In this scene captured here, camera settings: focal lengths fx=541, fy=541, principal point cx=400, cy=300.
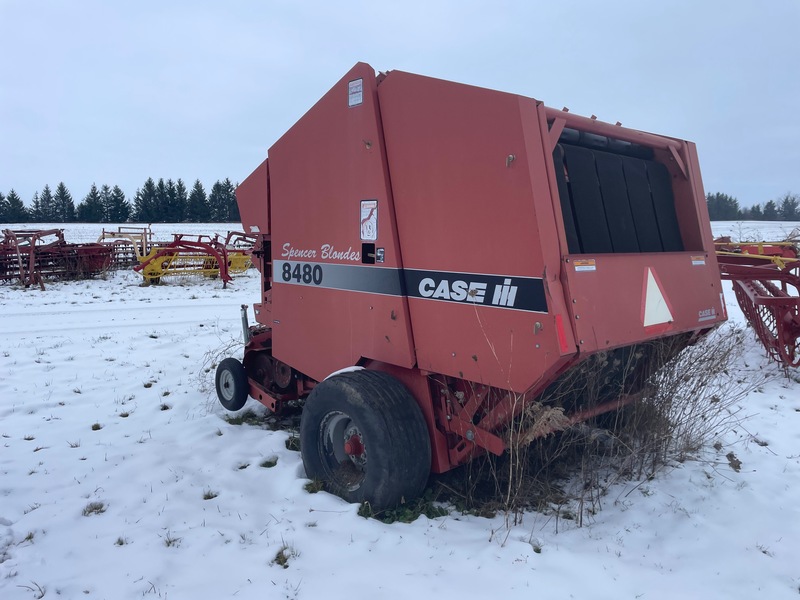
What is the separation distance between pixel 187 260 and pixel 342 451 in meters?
15.5

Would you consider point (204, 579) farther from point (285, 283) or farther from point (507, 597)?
point (285, 283)

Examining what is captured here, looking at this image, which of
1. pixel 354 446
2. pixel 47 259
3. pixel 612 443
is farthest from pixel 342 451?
pixel 47 259

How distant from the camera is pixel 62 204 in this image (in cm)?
7519

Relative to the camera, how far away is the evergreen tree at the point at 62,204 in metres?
71.4

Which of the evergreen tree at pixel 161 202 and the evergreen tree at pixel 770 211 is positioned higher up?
the evergreen tree at pixel 161 202

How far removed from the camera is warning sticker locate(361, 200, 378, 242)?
364 cm

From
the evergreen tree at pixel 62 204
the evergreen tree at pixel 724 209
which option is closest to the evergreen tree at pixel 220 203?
the evergreen tree at pixel 62 204

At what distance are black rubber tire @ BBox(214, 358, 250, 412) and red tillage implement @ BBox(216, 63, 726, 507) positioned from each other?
1212 millimetres

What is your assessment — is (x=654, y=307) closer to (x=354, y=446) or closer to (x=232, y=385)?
(x=354, y=446)

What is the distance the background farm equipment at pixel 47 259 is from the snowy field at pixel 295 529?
1219 cm

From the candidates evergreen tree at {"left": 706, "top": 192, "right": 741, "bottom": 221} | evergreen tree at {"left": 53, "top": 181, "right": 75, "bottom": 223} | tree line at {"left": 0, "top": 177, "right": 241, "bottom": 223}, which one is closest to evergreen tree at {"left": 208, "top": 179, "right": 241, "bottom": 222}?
tree line at {"left": 0, "top": 177, "right": 241, "bottom": 223}

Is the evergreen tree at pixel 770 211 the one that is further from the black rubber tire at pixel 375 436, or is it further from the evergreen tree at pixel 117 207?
the evergreen tree at pixel 117 207

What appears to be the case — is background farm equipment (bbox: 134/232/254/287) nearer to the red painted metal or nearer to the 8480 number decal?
the 8480 number decal

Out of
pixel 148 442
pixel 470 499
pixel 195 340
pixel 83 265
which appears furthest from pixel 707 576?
pixel 83 265
